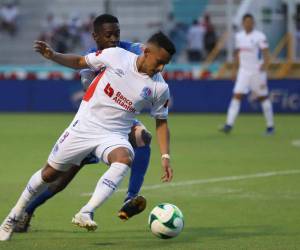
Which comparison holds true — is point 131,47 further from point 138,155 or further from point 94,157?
point 94,157

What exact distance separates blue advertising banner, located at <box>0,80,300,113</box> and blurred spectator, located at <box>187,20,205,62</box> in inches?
173

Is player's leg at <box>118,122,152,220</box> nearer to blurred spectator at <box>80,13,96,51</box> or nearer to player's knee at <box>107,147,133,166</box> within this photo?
player's knee at <box>107,147,133,166</box>

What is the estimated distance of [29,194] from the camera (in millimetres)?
8383

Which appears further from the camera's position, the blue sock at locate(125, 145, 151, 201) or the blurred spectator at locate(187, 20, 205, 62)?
the blurred spectator at locate(187, 20, 205, 62)

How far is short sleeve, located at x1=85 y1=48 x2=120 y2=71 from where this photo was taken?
27.5 ft

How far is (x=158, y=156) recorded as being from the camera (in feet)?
53.4

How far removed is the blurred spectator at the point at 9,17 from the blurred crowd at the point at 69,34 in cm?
135

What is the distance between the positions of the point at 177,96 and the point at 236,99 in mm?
7038

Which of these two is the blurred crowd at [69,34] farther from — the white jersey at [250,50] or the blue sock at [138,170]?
the blue sock at [138,170]

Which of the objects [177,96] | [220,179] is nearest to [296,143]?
[220,179]

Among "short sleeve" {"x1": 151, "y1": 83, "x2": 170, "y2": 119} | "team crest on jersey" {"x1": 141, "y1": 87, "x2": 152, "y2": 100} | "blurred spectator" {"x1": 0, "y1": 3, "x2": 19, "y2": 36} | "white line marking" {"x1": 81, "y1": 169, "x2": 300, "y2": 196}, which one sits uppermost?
"team crest on jersey" {"x1": 141, "y1": 87, "x2": 152, "y2": 100}

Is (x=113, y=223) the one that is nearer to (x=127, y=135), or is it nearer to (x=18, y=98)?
(x=127, y=135)

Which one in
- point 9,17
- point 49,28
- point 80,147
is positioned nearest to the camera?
point 80,147

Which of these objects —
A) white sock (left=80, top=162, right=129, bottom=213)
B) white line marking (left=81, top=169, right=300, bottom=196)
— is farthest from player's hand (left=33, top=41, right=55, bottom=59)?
white line marking (left=81, top=169, right=300, bottom=196)
